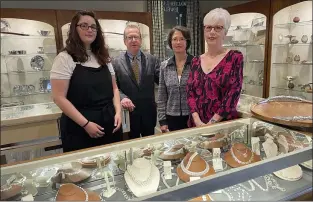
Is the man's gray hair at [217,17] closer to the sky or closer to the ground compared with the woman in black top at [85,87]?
closer to the sky

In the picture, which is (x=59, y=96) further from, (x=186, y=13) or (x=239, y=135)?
(x=186, y=13)

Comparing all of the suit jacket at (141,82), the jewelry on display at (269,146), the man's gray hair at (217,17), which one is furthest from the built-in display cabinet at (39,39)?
the jewelry on display at (269,146)

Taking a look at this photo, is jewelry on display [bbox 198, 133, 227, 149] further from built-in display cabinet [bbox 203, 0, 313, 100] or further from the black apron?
built-in display cabinet [bbox 203, 0, 313, 100]

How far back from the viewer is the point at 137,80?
1657 mm

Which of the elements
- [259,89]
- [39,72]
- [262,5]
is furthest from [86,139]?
[262,5]

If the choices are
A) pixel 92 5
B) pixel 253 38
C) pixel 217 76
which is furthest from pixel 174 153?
pixel 253 38

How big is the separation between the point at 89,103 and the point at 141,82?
54 cm

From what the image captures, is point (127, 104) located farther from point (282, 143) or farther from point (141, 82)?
point (282, 143)

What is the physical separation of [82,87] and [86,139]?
0.27 m

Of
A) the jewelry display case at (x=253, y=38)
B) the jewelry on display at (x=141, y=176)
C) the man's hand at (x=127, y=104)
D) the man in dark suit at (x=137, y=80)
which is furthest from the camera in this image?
the jewelry display case at (x=253, y=38)

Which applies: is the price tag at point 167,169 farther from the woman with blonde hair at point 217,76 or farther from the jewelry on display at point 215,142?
the woman with blonde hair at point 217,76

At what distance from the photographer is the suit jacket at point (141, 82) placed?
1.63 m

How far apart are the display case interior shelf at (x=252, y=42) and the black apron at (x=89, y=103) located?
2087 mm

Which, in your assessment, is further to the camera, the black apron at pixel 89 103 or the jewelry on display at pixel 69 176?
the black apron at pixel 89 103
